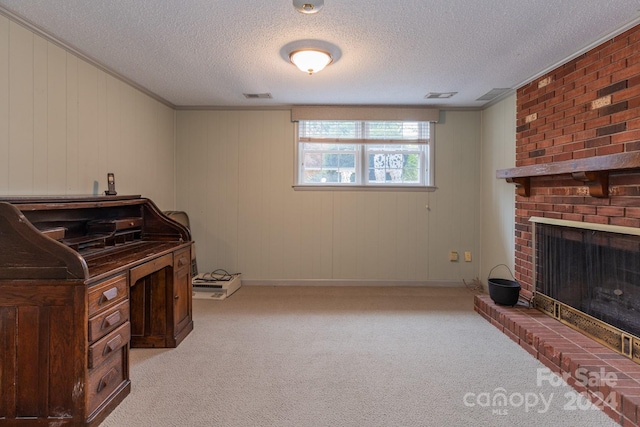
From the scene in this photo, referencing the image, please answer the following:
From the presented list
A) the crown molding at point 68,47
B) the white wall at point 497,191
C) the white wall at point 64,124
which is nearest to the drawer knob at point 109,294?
the white wall at point 64,124

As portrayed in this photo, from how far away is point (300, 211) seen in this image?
4.17m

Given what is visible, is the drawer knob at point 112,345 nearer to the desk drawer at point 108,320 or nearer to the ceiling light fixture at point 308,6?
the desk drawer at point 108,320

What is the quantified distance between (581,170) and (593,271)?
0.75m

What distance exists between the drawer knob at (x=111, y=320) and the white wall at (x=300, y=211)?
236 centimetres

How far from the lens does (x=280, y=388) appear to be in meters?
1.96

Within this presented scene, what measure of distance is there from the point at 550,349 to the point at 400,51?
7.73 ft

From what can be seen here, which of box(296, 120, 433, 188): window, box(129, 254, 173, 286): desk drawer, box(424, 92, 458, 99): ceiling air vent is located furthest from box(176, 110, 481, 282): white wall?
box(129, 254, 173, 286): desk drawer

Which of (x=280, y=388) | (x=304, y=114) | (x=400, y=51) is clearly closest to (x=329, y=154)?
(x=304, y=114)

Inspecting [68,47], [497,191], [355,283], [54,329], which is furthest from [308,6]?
[355,283]

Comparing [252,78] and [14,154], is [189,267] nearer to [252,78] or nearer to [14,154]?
[14,154]

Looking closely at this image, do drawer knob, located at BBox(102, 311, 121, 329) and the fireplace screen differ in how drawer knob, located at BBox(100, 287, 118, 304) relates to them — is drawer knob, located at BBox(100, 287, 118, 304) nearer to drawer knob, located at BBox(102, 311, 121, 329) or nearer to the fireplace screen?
drawer knob, located at BBox(102, 311, 121, 329)

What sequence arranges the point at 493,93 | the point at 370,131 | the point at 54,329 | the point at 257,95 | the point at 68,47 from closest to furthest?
the point at 54,329, the point at 68,47, the point at 493,93, the point at 257,95, the point at 370,131

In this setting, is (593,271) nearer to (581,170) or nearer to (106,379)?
(581,170)

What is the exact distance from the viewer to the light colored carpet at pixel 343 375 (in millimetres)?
1721
